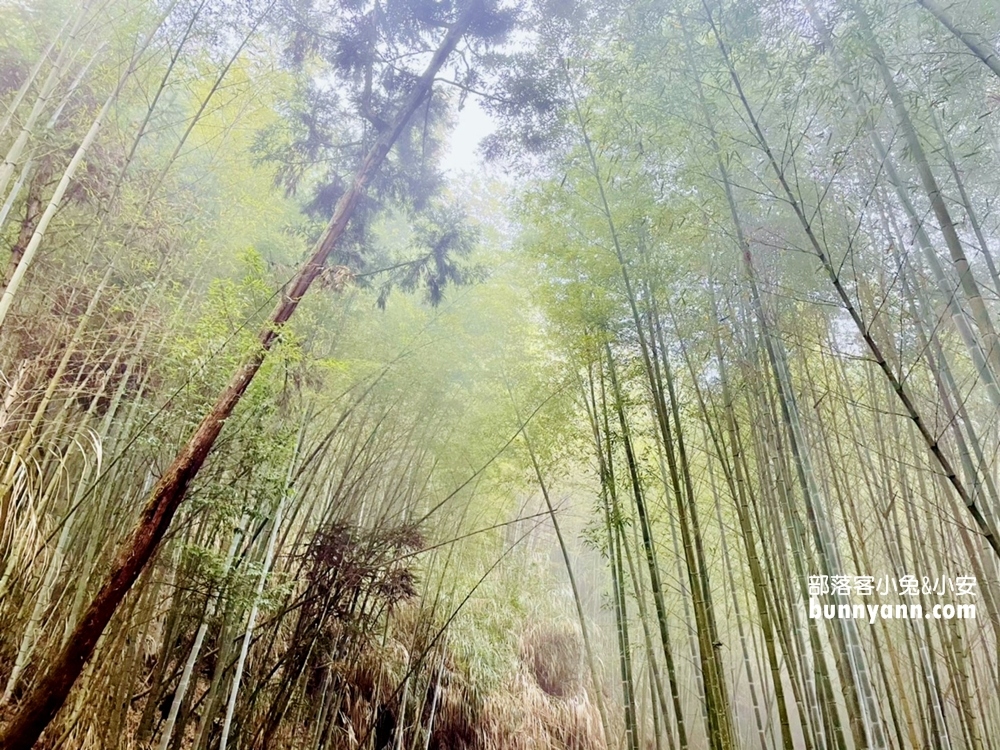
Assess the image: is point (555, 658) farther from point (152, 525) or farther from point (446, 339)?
point (152, 525)

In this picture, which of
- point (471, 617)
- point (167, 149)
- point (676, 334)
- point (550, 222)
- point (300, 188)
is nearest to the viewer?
point (676, 334)

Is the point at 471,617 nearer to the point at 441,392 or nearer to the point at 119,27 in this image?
the point at 441,392

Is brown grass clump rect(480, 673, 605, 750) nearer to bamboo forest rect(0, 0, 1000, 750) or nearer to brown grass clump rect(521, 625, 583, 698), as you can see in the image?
bamboo forest rect(0, 0, 1000, 750)

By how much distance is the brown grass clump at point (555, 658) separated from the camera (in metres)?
4.97

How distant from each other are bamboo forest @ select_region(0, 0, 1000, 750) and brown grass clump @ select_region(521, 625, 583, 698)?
431mm

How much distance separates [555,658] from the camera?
5199 millimetres

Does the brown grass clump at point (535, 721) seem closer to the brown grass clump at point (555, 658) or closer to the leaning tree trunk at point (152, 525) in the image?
the brown grass clump at point (555, 658)

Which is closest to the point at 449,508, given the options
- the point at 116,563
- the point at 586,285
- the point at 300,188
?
the point at 586,285

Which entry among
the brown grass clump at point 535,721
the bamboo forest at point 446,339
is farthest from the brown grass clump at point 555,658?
the bamboo forest at point 446,339

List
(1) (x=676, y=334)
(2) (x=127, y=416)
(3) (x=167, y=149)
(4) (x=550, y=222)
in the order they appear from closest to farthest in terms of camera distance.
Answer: (2) (x=127, y=416) < (1) (x=676, y=334) < (4) (x=550, y=222) < (3) (x=167, y=149)

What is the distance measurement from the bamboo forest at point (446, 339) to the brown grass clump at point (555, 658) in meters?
0.43

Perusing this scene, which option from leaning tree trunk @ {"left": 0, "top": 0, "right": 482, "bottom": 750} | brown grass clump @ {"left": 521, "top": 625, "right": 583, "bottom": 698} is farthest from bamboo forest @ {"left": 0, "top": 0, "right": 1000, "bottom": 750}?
brown grass clump @ {"left": 521, "top": 625, "right": 583, "bottom": 698}

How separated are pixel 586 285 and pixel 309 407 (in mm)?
1996

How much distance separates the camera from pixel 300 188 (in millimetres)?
4359
